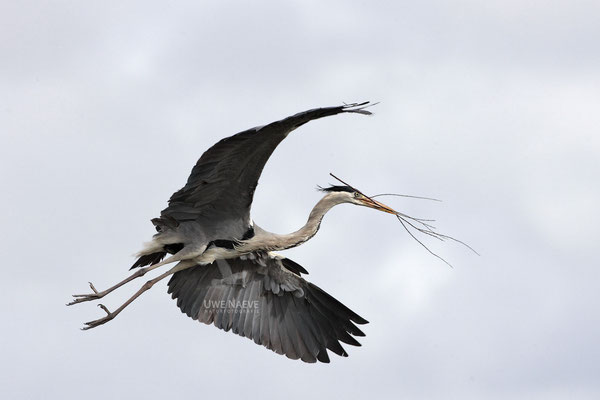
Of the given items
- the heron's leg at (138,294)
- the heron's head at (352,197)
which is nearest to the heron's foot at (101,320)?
the heron's leg at (138,294)

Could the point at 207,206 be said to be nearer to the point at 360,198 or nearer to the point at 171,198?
the point at 171,198

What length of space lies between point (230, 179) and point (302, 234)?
1.48 meters

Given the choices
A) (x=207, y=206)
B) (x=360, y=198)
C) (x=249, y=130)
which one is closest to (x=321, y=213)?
(x=360, y=198)

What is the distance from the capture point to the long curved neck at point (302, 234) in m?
14.5

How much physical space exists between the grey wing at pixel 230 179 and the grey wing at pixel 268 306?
1087mm

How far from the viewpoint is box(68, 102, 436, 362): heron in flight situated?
13.3 meters

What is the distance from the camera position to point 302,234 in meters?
14.5

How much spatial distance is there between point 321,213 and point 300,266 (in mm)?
1035

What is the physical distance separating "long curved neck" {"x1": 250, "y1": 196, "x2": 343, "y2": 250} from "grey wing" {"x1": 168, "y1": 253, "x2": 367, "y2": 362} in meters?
0.41

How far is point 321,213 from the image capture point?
1453 cm

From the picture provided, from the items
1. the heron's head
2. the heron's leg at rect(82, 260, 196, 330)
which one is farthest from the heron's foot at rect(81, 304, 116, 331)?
the heron's head

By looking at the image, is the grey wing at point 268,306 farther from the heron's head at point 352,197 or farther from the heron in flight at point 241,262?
the heron's head at point 352,197

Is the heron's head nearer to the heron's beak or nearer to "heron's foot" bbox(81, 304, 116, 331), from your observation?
the heron's beak

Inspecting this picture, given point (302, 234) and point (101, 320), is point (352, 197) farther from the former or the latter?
point (101, 320)
